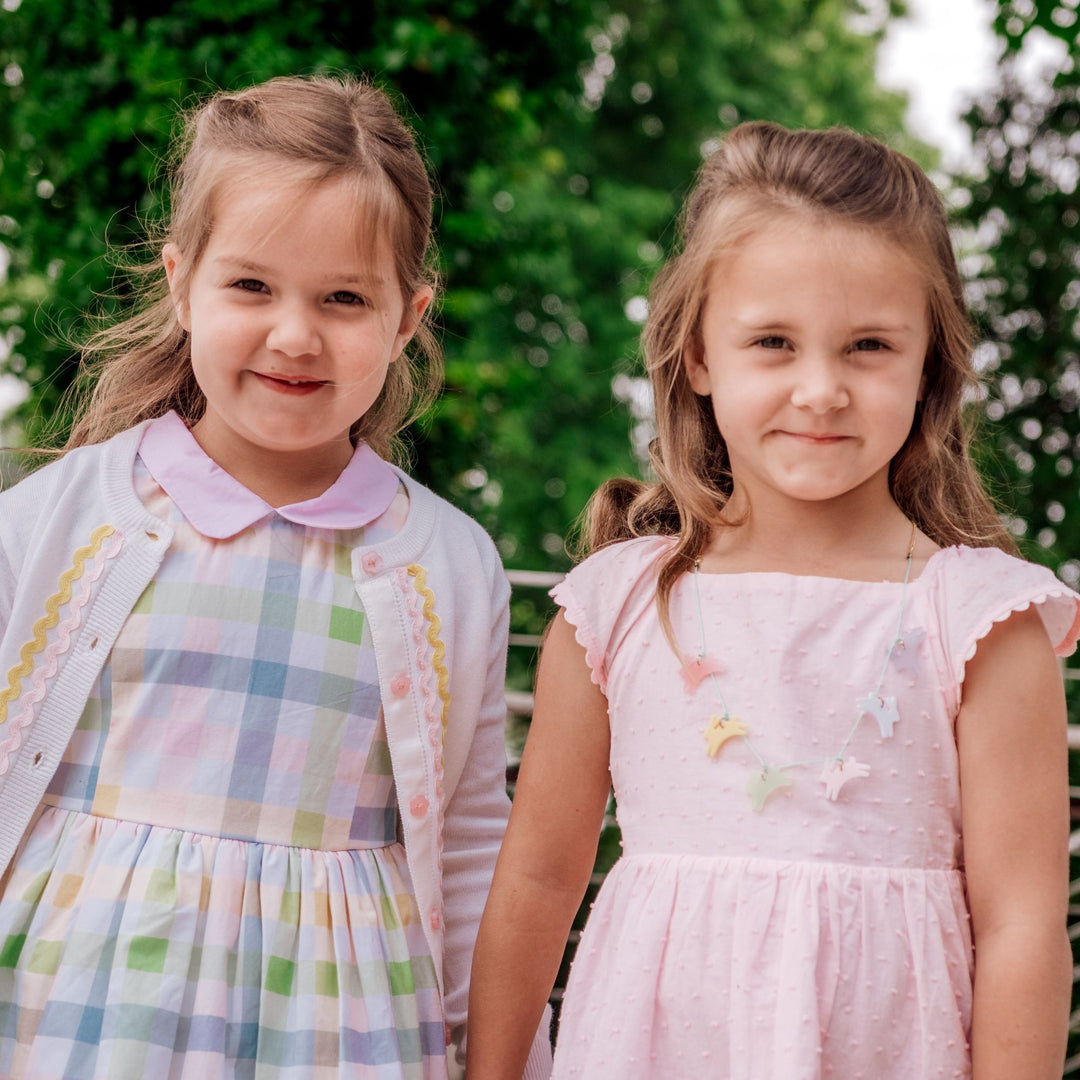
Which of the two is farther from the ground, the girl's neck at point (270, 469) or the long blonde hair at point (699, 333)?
the long blonde hair at point (699, 333)

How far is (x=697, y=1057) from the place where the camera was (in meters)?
1.69

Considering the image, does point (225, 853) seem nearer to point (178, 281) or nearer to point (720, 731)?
point (720, 731)

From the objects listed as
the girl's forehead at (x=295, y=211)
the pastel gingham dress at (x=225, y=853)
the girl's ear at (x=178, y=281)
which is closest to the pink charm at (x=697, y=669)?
the pastel gingham dress at (x=225, y=853)

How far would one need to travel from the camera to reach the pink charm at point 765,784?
68.2 inches

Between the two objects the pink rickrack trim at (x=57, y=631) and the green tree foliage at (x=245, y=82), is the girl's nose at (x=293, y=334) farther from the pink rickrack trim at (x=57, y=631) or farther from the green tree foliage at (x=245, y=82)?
the green tree foliage at (x=245, y=82)

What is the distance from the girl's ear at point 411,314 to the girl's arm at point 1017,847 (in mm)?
945

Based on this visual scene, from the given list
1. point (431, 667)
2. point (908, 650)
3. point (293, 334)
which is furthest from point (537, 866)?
point (293, 334)

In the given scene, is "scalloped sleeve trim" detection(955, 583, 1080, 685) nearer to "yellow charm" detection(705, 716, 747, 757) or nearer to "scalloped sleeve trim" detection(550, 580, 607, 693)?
"yellow charm" detection(705, 716, 747, 757)

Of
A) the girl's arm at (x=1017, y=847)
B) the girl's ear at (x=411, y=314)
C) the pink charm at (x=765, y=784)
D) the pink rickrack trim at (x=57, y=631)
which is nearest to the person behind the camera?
the girl's arm at (x=1017, y=847)

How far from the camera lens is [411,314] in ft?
6.95

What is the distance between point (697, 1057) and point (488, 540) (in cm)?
85

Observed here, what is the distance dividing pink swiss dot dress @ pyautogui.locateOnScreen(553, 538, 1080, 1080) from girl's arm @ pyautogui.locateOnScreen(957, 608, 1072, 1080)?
0.03 metres

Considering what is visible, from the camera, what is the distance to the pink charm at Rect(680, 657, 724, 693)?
182 centimetres

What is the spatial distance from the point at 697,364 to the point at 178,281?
757 mm
